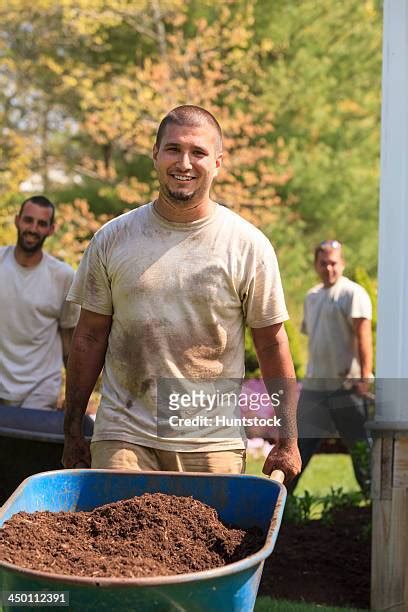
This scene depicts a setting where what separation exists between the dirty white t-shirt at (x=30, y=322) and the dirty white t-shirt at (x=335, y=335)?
2535mm

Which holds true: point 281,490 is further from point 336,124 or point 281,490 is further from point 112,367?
point 336,124

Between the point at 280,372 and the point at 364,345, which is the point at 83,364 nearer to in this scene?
the point at 280,372

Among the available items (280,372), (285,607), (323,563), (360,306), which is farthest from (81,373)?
(360,306)

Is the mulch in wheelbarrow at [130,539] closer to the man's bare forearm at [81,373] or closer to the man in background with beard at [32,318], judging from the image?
the man's bare forearm at [81,373]

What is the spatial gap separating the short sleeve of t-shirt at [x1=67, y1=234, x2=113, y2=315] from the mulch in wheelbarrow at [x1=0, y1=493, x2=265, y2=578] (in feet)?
3.12

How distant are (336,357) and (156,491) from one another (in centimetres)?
524

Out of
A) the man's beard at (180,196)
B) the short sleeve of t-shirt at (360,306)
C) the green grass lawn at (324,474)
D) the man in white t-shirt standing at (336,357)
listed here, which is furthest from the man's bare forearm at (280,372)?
the green grass lawn at (324,474)

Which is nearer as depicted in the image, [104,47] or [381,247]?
[381,247]

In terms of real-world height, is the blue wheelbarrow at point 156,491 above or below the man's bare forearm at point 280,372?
below

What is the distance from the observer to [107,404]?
3.85 metres

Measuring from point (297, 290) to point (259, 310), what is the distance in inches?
412

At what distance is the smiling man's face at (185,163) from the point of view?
3732 millimetres

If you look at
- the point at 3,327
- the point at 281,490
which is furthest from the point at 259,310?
the point at 3,327

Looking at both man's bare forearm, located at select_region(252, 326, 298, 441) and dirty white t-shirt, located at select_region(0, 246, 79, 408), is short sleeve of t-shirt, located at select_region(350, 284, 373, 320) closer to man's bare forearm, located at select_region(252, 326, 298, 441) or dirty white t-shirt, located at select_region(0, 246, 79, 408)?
dirty white t-shirt, located at select_region(0, 246, 79, 408)
